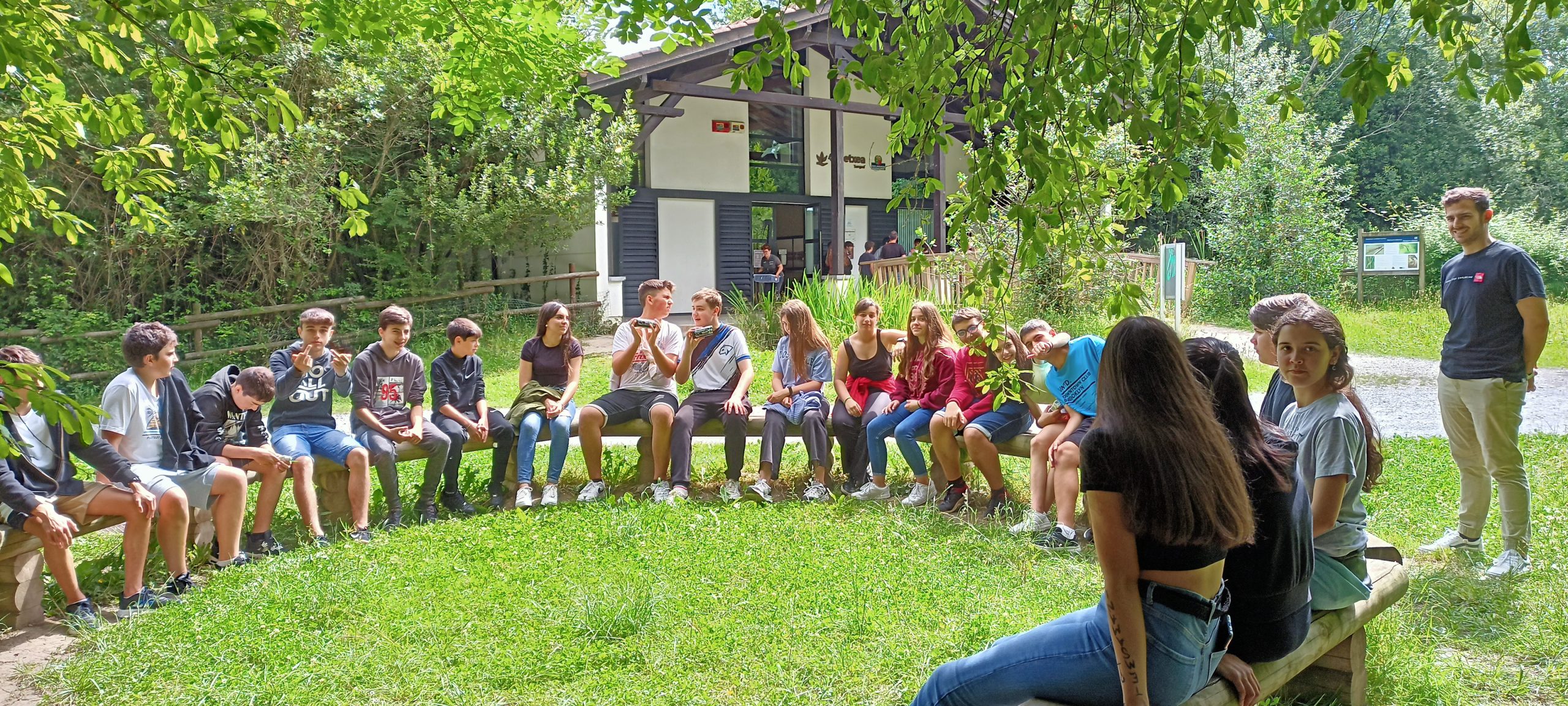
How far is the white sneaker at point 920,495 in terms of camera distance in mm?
6094

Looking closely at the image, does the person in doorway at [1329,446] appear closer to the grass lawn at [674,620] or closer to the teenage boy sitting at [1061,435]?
the grass lawn at [674,620]

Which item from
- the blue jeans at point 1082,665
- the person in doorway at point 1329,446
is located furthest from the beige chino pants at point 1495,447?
the blue jeans at point 1082,665

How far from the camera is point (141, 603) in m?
4.32

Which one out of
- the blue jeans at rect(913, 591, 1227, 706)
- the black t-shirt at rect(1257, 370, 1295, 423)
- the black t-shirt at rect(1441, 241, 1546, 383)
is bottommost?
the blue jeans at rect(913, 591, 1227, 706)

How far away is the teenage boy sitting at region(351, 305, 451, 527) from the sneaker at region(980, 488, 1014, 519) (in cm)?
320

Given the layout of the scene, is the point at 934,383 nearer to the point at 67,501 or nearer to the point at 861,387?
the point at 861,387

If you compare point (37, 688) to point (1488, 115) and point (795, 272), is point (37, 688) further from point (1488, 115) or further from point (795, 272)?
point (1488, 115)

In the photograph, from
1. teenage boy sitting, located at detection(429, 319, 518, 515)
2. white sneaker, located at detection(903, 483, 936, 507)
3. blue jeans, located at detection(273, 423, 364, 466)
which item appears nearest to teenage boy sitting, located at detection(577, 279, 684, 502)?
teenage boy sitting, located at detection(429, 319, 518, 515)

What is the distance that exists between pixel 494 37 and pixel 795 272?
14422 millimetres

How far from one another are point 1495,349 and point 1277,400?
1.40 m

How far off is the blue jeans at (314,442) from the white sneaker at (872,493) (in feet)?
9.52

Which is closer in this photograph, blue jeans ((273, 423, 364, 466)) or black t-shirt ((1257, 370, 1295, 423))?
black t-shirt ((1257, 370, 1295, 423))

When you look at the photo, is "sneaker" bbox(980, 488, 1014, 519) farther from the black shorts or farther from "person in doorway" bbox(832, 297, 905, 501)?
the black shorts

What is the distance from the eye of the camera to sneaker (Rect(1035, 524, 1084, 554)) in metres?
5.06
